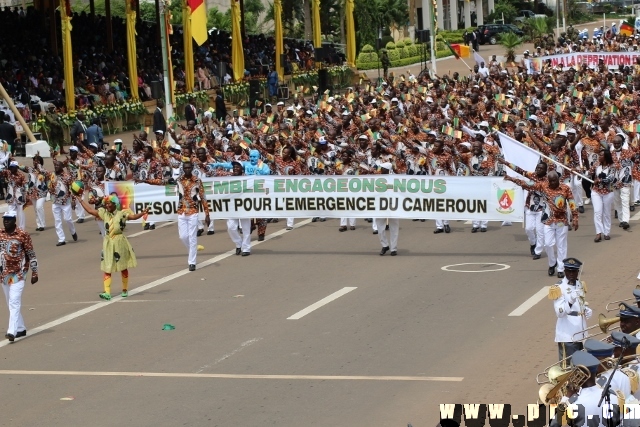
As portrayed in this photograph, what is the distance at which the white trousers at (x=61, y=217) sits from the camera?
2466 centimetres

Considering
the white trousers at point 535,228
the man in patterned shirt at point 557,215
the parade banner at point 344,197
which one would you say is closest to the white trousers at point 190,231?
the parade banner at point 344,197

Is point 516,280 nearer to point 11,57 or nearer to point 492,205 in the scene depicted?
point 492,205

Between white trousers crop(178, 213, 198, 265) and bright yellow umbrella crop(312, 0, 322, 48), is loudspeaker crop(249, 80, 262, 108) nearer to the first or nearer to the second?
bright yellow umbrella crop(312, 0, 322, 48)

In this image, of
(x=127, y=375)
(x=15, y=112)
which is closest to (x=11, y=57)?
(x=15, y=112)

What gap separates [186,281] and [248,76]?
101 feet

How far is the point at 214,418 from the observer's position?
12625mm

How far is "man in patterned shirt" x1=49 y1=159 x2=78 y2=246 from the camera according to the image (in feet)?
80.9

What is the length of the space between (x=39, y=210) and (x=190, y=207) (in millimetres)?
6280

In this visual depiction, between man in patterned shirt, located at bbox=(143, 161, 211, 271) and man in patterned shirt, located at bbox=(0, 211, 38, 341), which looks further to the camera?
man in patterned shirt, located at bbox=(143, 161, 211, 271)

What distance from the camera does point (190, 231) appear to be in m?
20.8

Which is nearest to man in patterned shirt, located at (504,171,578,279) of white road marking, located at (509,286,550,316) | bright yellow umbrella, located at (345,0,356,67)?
white road marking, located at (509,286,550,316)

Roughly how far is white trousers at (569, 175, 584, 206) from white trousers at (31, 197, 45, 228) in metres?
10.2

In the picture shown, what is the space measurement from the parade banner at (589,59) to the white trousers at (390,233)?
2679 cm

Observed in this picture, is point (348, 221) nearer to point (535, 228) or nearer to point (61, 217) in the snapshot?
point (535, 228)
